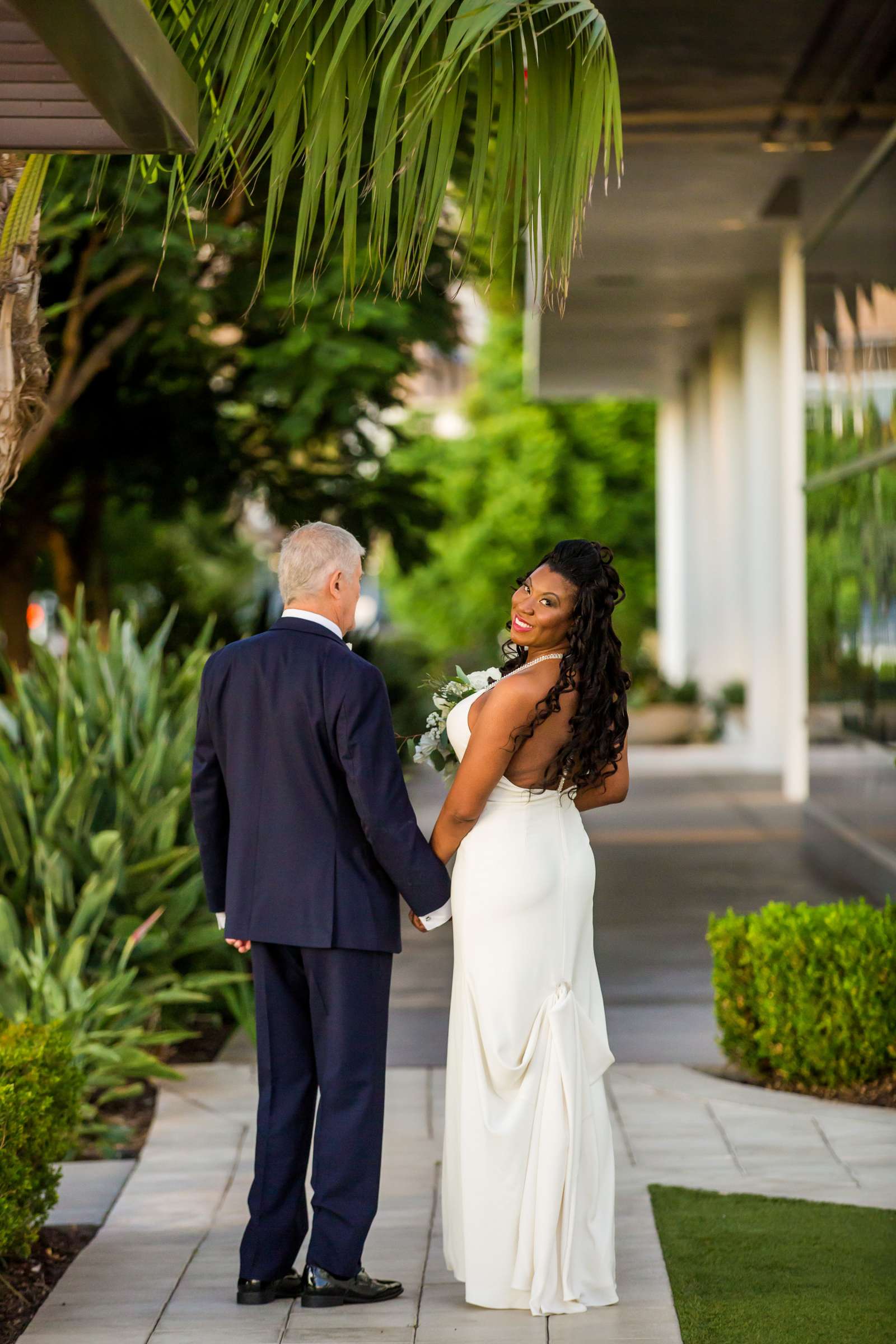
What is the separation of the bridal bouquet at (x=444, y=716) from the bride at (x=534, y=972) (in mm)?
180

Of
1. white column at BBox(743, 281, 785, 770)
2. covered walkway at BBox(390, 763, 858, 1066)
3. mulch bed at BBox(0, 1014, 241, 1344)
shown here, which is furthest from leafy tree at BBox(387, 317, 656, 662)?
mulch bed at BBox(0, 1014, 241, 1344)

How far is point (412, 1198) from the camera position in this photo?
4930mm

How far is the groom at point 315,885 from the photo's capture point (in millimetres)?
3826

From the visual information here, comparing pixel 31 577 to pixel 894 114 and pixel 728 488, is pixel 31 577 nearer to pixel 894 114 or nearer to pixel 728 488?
pixel 894 114

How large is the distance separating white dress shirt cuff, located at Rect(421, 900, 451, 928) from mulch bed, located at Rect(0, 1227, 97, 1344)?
1403 mm

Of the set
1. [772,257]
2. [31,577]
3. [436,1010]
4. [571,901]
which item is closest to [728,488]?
[772,257]

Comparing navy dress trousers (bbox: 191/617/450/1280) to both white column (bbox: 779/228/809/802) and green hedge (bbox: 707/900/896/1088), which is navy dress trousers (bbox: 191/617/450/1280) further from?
white column (bbox: 779/228/809/802)

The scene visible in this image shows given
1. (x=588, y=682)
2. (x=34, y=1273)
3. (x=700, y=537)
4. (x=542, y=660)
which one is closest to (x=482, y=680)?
(x=542, y=660)

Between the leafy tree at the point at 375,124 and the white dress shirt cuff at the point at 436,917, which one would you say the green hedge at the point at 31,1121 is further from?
the leafy tree at the point at 375,124

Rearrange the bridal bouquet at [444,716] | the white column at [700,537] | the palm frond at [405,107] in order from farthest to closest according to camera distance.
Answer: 1. the white column at [700,537]
2. the bridal bouquet at [444,716]
3. the palm frond at [405,107]

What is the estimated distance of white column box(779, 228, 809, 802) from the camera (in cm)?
1476

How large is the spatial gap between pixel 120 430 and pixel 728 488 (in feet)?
37.2

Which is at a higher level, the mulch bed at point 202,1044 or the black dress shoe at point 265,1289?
the black dress shoe at point 265,1289

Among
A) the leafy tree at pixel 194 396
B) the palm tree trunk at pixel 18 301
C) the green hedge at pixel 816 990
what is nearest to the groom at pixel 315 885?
the palm tree trunk at pixel 18 301
